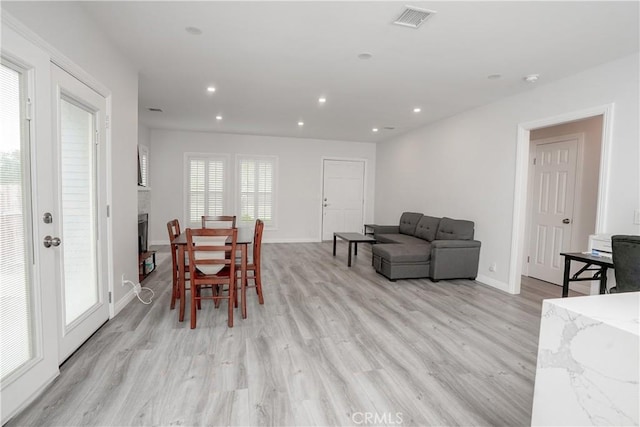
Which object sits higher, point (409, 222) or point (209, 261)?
point (409, 222)

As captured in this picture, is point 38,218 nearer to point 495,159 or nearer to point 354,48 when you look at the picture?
point 354,48

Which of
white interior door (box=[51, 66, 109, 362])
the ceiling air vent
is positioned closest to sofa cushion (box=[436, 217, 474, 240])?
the ceiling air vent

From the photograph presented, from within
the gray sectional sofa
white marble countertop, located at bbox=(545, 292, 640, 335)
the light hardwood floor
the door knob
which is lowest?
the light hardwood floor

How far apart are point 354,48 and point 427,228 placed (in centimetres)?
352

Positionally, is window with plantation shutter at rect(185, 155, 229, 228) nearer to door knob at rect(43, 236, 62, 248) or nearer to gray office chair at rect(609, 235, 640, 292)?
door knob at rect(43, 236, 62, 248)

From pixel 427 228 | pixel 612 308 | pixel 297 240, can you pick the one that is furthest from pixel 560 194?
pixel 297 240

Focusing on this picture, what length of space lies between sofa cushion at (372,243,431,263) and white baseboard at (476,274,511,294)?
0.83 m

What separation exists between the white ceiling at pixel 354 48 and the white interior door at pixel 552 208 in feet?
4.27

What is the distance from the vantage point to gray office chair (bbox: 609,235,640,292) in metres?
2.09

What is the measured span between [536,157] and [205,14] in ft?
16.1

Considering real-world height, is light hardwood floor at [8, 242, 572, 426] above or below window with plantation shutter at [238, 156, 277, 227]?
below

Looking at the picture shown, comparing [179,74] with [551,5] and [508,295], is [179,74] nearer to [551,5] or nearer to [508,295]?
[551,5]

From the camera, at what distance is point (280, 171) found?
767cm

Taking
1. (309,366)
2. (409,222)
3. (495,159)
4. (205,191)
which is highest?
(495,159)
